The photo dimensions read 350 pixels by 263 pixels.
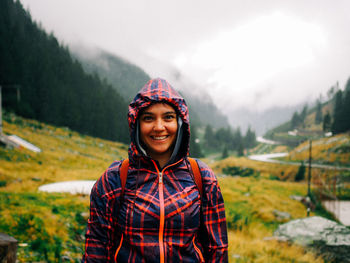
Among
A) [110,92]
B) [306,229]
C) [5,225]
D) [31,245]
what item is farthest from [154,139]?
[110,92]

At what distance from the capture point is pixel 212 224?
1952mm

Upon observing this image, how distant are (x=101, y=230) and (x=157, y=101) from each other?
132cm

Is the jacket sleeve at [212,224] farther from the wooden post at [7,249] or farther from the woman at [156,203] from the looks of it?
the wooden post at [7,249]

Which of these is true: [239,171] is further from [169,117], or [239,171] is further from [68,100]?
[169,117]

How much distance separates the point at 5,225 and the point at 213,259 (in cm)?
457

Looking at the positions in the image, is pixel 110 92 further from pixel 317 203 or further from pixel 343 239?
pixel 343 239

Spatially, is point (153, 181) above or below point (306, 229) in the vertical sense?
above

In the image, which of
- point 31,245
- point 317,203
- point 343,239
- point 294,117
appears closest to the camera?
point 31,245

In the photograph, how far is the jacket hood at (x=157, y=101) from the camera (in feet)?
5.95

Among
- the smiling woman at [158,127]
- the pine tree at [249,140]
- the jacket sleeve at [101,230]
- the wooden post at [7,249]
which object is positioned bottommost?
the pine tree at [249,140]

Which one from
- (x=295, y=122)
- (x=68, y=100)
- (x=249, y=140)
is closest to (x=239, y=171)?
(x=68, y=100)

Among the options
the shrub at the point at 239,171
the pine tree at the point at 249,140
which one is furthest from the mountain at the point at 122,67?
the pine tree at the point at 249,140

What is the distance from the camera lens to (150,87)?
1.89m

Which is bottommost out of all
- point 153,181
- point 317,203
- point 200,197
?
point 317,203
